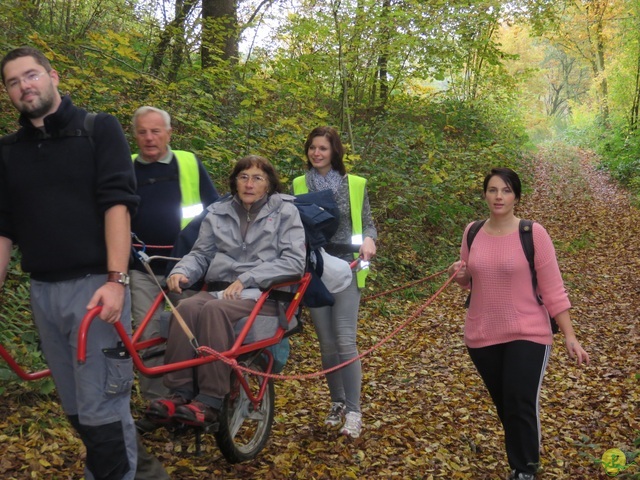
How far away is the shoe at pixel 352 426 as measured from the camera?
4793mm

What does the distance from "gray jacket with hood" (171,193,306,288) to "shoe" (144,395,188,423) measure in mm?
866

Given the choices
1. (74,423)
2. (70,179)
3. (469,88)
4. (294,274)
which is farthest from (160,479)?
(469,88)

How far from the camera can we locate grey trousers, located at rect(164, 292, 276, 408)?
3.53 m

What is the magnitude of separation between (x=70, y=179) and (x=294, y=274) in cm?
154

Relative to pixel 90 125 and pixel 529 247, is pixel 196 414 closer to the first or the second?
pixel 90 125

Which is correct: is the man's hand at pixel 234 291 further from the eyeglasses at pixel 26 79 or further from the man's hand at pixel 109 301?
the eyeglasses at pixel 26 79

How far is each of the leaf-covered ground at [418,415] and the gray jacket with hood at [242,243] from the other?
1391 mm

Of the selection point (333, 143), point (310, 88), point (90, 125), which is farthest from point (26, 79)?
point (310, 88)

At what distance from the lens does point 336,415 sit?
16.3 feet

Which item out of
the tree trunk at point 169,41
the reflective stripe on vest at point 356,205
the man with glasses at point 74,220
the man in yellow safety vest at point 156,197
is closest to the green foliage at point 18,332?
the man in yellow safety vest at point 156,197

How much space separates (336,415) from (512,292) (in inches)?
74.6

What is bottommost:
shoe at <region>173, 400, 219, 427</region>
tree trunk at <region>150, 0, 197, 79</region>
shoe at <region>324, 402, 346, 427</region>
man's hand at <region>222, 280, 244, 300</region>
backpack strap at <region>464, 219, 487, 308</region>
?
shoe at <region>324, 402, 346, 427</region>

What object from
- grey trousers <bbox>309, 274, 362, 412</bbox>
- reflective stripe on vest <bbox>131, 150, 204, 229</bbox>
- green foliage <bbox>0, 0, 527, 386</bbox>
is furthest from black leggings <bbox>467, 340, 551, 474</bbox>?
green foliage <bbox>0, 0, 527, 386</bbox>

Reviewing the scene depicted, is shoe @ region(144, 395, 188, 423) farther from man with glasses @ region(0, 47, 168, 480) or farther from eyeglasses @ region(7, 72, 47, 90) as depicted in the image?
eyeglasses @ region(7, 72, 47, 90)
